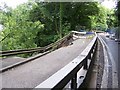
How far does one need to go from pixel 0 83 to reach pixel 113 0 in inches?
1254

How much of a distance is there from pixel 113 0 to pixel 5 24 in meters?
15.4

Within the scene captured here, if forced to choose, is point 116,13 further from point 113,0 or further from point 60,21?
point 60,21

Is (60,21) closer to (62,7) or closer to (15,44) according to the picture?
(62,7)

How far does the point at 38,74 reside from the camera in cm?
938

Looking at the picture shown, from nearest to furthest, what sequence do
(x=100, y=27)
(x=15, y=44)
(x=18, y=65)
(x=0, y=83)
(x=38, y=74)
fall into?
(x=0, y=83) < (x=38, y=74) < (x=18, y=65) < (x=15, y=44) < (x=100, y=27)

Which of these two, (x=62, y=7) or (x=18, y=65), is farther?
(x=62, y=7)

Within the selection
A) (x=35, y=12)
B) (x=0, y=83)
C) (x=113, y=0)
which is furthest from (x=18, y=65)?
(x=35, y=12)

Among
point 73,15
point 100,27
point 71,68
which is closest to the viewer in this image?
point 71,68

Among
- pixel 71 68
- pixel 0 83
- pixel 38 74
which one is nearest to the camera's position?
pixel 71 68

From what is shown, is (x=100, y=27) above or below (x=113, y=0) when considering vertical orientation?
below

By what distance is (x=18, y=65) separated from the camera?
11.1 m

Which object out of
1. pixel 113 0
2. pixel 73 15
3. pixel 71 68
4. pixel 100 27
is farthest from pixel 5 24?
pixel 100 27

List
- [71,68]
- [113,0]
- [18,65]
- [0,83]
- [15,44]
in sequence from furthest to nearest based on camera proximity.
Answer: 1. [113,0]
2. [15,44]
3. [18,65]
4. [0,83]
5. [71,68]

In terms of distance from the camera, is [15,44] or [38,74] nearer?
[38,74]
